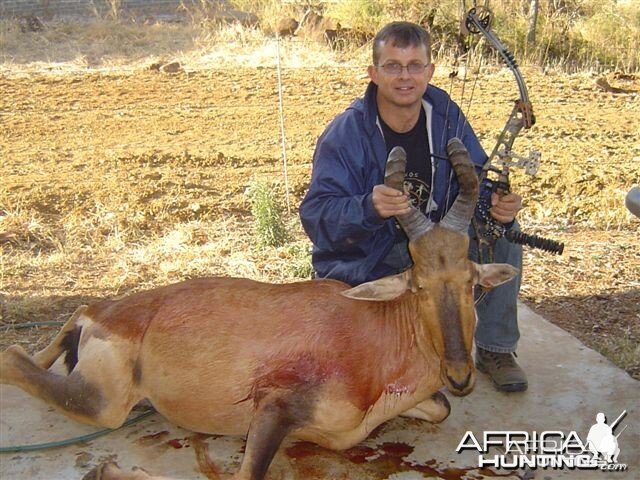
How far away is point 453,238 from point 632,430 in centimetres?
166

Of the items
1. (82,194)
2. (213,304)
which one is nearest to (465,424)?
(213,304)

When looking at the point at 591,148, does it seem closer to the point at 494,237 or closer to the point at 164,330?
the point at 494,237

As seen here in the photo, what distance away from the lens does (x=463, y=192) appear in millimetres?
4297

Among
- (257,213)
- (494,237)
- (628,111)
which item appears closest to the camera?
(494,237)

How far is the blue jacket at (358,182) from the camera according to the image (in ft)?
16.9

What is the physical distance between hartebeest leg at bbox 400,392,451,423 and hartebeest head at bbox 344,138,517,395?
0.57 meters

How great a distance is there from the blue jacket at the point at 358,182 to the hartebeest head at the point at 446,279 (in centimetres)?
66

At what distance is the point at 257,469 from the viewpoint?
408 centimetres

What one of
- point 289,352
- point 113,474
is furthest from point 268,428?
point 113,474

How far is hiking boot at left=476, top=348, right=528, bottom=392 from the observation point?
17.3ft

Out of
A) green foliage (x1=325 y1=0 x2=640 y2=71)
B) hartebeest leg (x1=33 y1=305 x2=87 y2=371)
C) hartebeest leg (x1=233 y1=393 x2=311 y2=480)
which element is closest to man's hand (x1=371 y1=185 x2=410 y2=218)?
hartebeest leg (x1=233 y1=393 x2=311 y2=480)

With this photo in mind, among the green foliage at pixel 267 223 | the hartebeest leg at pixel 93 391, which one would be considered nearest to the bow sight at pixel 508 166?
the hartebeest leg at pixel 93 391

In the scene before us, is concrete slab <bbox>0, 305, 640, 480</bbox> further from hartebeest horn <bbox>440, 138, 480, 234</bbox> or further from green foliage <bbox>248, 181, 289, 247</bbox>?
green foliage <bbox>248, 181, 289, 247</bbox>

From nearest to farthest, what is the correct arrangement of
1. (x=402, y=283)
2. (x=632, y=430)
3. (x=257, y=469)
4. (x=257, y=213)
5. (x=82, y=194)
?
(x=257, y=469) < (x=402, y=283) < (x=632, y=430) < (x=257, y=213) < (x=82, y=194)
